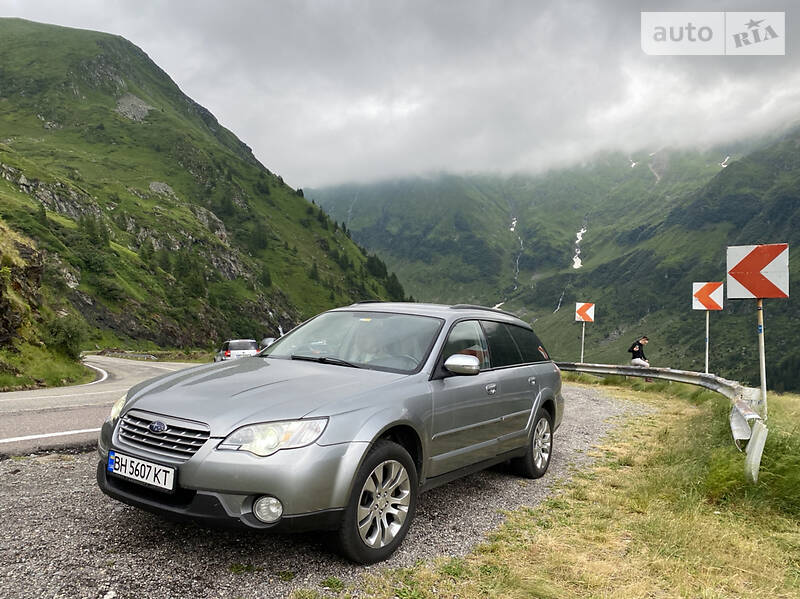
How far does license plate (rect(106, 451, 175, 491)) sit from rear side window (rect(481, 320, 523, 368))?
135 inches

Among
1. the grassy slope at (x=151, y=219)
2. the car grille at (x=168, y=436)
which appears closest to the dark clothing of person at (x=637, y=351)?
the car grille at (x=168, y=436)

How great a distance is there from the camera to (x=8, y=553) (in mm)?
3736

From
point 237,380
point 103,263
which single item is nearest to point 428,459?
point 237,380

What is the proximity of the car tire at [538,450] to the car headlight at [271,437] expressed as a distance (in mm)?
3571

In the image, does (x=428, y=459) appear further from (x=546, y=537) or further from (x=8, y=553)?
(x=8, y=553)

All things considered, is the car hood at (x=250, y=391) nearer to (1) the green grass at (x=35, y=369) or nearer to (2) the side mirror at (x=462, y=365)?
(2) the side mirror at (x=462, y=365)

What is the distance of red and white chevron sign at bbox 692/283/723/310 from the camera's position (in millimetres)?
15617

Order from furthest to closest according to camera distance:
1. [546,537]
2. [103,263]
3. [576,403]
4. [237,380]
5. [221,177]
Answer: [221,177] < [103,263] < [576,403] < [546,537] < [237,380]

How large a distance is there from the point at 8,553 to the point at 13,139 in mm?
180866

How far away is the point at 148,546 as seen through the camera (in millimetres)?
3959

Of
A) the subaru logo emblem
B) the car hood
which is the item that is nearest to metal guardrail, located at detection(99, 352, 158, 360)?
the car hood

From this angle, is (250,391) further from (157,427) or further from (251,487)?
(251,487)

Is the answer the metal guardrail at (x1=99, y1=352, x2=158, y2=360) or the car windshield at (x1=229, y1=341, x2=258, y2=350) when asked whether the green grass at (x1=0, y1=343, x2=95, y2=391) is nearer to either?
the car windshield at (x1=229, y1=341, x2=258, y2=350)

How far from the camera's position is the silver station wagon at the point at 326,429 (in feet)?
11.7
